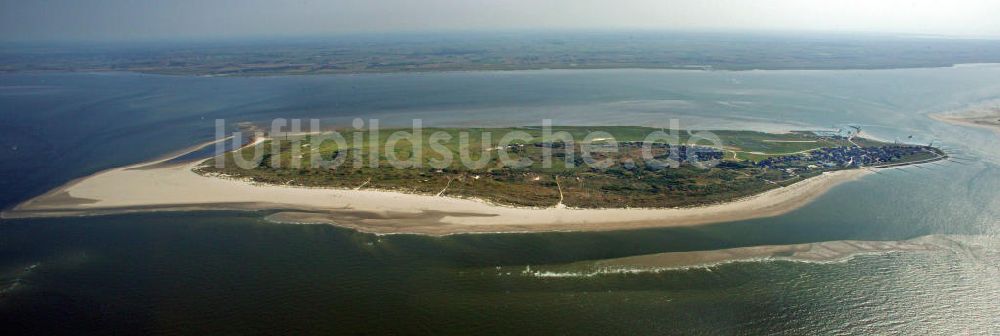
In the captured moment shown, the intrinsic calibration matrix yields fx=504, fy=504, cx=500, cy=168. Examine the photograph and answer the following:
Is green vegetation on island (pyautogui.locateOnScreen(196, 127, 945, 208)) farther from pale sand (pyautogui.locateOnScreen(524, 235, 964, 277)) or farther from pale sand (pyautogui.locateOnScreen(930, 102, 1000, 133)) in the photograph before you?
pale sand (pyautogui.locateOnScreen(930, 102, 1000, 133))

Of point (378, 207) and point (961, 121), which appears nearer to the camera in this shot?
point (378, 207)

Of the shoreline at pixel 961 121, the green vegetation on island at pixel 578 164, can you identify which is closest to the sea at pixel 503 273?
the green vegetation on island at pixel 578 164

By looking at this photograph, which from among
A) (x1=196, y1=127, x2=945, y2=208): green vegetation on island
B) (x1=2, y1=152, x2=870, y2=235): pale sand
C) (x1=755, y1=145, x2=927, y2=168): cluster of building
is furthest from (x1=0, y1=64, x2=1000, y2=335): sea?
(x1=196, y1=127, x2=945, y2=208): green vegetation on island

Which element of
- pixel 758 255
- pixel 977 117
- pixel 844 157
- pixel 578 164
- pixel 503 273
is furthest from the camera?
pixel 977 117

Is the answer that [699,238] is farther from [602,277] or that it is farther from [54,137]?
[54,137]

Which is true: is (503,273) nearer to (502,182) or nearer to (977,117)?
(502,182)

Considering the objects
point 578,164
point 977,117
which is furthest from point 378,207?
point 977,117
